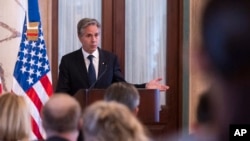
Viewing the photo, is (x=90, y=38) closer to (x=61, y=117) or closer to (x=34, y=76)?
(x=34, y=76)

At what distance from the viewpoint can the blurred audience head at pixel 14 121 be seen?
279 centimetres

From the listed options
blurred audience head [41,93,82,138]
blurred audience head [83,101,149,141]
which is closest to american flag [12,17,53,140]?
blurred audience head [41,93,82,138]

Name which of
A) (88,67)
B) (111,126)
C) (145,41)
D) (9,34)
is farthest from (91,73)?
(111,126)

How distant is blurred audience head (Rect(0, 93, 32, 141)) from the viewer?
9.15 ft

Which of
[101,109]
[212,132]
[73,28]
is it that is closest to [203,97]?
[212,132]

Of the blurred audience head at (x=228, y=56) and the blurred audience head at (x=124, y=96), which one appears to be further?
the blurred audience head at (x=124, y=96)

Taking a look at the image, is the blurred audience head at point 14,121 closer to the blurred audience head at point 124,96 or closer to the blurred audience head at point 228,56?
the blurred audience head at point 124,96

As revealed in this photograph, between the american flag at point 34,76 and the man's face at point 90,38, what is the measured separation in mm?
816

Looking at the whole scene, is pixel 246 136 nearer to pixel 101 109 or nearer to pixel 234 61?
pixel 234 61

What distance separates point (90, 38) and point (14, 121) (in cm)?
232

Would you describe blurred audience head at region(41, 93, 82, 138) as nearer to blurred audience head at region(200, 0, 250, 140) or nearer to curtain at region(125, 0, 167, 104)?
blurred audience head at region(200, 0, 250, 140)

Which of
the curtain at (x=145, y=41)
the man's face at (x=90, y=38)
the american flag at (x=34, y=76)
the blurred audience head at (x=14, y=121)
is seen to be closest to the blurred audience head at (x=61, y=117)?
the blurred audience head at (x=14, y=121)

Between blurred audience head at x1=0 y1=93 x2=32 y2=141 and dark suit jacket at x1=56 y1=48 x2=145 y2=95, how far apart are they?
1866mm

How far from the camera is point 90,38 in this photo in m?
5.07
